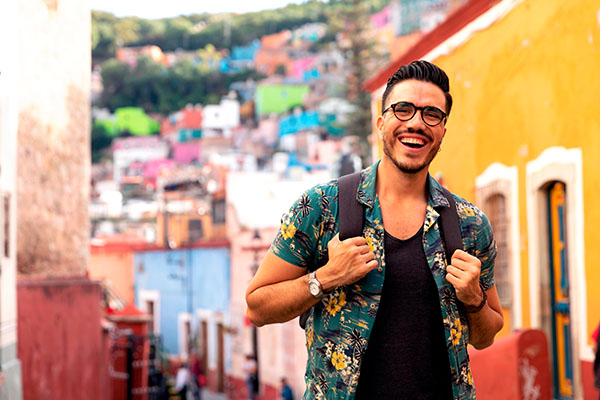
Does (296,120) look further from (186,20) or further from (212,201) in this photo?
(186,20)

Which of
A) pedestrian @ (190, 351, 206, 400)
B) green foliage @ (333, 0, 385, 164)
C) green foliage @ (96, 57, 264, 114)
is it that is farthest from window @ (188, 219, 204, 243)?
green foliage @ (96, 57, 264, 114)

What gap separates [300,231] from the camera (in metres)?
2.60

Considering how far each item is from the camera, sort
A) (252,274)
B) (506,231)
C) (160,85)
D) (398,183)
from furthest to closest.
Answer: (160,85) → (252,274) → (506,231) → (398,183)

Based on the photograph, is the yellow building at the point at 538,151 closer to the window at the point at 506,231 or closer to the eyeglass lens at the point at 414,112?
the window at the point at 506,231

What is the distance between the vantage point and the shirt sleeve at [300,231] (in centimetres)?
260

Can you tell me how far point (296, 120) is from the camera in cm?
7675

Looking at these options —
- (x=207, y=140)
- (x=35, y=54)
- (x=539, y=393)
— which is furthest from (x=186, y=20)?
(x=539, y=393)

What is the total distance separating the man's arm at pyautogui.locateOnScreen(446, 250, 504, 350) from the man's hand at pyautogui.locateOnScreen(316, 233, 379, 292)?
0.25 meters

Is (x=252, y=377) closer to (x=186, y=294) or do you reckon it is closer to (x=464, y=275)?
(x=186, y=294)

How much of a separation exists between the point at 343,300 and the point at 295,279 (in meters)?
0.15

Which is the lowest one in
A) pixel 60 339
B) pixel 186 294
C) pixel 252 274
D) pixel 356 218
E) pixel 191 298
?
pixel 191 298

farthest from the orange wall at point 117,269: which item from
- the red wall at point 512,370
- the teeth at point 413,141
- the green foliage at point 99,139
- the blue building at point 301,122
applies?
the green foliage at point 99,139

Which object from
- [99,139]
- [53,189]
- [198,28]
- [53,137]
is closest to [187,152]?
[99,139]

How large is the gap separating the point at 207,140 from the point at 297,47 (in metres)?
25.3
